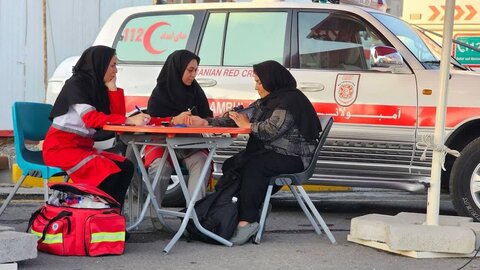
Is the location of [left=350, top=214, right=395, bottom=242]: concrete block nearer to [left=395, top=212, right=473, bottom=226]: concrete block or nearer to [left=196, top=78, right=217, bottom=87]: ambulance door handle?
[left=395, top=212, right=473, bottom=226]: concrete block

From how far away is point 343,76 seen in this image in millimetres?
7398

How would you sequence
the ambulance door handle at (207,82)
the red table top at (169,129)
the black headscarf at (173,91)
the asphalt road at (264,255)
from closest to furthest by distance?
the asphalt road at (264,255) < the red table top at (169,129) < the black headscarf at (173,91) < the ambulance door handle at (207,82)

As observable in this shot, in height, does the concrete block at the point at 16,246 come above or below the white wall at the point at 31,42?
below

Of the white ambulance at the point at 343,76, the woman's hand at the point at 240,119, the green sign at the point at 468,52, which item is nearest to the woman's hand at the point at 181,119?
the woman's hand at the point at 240,119

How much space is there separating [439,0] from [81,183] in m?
6.87

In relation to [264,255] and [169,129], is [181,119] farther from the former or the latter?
[264,255]

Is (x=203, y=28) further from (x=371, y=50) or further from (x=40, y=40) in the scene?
(x=40, y=40)

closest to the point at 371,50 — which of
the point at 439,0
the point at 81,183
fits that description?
the point at 81,183

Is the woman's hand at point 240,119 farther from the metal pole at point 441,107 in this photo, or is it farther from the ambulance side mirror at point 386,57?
the ambulance side mirror at point 386,57

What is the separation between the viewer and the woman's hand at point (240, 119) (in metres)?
6.18

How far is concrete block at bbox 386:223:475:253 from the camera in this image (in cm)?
578

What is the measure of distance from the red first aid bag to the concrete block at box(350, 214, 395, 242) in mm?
1718

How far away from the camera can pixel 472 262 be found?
573cm

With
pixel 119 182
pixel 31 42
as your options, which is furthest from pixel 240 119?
pixel 31 42
